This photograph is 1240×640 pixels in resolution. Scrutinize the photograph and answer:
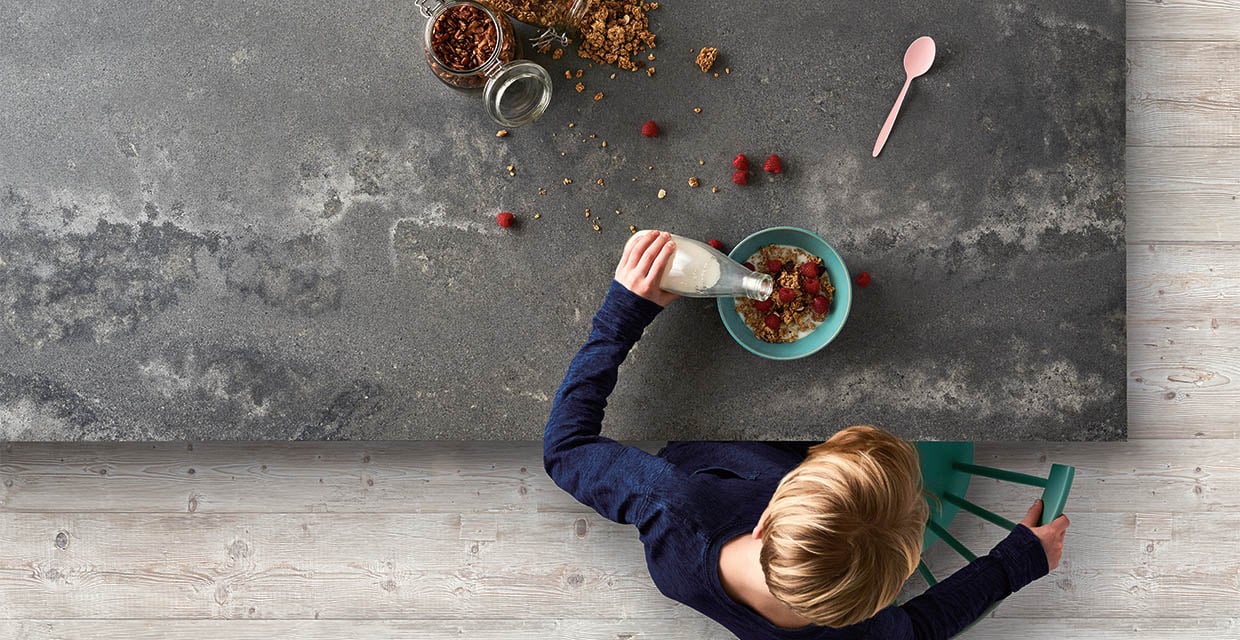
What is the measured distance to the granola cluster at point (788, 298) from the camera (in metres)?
1.18

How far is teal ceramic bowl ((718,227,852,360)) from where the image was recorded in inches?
46.2

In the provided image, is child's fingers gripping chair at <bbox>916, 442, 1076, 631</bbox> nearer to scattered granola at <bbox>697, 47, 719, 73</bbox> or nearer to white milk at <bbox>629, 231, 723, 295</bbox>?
white milk at <bbox>629, 231, 723, 295</bbox>

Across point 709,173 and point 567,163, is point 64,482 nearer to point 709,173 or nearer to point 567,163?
point 567,163

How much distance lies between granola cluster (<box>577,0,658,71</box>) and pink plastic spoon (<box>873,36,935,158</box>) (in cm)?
37

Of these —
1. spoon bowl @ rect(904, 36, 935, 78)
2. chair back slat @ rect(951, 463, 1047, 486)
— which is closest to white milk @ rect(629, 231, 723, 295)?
spoon bowl @ rect(904, 36, 935, 78)

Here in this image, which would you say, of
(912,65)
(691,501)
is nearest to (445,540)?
(691,501)

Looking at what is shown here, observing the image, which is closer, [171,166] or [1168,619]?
[171,166]

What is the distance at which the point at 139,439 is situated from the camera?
124 cm

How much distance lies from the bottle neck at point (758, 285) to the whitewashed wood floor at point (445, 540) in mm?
551

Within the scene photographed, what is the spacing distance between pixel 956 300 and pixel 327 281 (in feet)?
3.13

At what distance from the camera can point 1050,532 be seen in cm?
120

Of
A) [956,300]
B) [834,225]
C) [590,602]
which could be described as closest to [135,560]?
[590,602]

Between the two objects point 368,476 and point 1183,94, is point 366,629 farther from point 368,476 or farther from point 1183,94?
point 1183,94

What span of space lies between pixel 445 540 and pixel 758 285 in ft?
2.54
